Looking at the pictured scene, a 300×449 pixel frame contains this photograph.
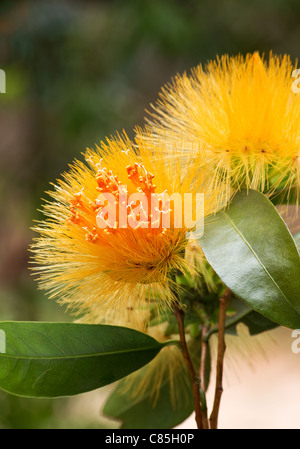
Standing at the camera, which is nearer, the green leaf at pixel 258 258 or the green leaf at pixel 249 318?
the green leaf at pixel 258 258

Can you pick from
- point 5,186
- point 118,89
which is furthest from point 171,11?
point 5,186

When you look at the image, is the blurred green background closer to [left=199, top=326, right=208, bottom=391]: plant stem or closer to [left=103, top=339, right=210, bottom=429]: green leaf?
[left=103, top=339, right=210, bottom=429]: green leaf

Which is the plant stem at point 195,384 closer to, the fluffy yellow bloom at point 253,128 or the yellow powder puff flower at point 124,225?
the yellow powder puff flower at point 124,225

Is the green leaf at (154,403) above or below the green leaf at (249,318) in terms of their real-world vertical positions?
below

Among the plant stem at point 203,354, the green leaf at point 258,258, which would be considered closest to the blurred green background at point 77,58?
the plant stem at point 203,354

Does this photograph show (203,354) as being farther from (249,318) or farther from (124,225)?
(124,225)

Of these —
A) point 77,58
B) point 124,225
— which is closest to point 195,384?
point 124,225

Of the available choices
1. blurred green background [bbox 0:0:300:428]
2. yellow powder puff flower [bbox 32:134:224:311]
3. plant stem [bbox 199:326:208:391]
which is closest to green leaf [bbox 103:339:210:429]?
plant stem [bbox 199:326:208:391]
